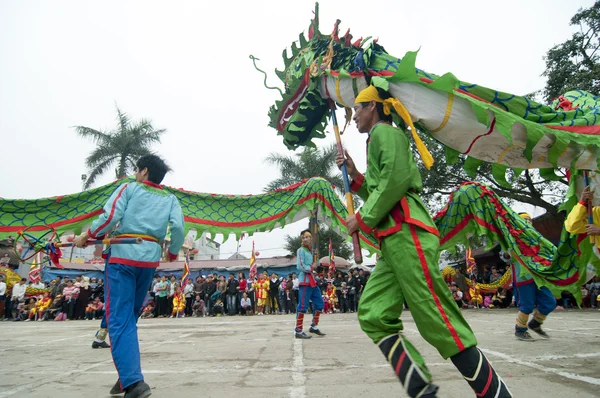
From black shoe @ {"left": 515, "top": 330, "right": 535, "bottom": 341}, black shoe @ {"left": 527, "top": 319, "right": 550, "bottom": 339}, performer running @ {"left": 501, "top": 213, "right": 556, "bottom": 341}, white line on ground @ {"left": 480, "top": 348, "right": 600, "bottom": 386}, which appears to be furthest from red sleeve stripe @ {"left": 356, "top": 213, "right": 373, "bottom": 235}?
black shoe @ {"left": 527, "top": 319, "right": 550, "bottom": 339}

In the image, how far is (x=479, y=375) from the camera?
1.78 meters

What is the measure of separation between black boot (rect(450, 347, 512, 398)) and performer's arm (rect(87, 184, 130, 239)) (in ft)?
8.17

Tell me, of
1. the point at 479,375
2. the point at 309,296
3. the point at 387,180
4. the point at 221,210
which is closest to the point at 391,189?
the point at 387,180

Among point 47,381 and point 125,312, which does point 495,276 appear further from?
point 47,381

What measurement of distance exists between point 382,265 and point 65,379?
281cm

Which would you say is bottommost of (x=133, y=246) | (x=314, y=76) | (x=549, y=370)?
(x=549, y=370)

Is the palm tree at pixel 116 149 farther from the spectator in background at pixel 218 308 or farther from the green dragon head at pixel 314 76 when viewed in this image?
the green dragon head at pixel 314 76

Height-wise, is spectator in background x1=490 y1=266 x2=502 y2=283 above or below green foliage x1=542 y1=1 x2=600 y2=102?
below

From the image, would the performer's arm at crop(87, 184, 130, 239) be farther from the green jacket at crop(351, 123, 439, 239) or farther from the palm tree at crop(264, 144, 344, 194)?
the palm tree at crop(264, 144, 344, 194)

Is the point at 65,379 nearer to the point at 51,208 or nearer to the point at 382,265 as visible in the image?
the point at 51,208

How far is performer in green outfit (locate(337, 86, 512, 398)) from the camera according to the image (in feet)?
5.98

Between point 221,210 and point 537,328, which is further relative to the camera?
point 221,210

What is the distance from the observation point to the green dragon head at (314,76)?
3289 mm

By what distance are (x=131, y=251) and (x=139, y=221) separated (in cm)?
25
